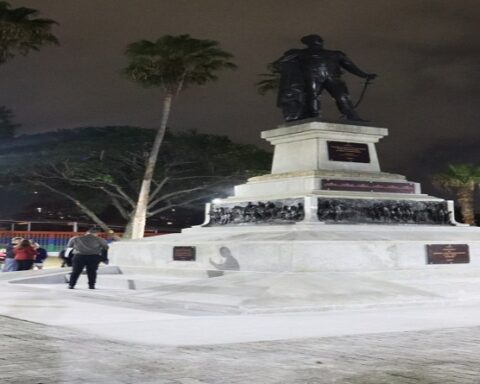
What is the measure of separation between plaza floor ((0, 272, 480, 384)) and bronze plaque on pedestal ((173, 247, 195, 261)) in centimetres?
A: 456

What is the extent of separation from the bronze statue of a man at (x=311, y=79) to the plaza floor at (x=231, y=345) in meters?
9.57

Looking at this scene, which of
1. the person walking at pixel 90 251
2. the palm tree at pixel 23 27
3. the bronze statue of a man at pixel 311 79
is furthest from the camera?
the palm tree at pixel 23 27

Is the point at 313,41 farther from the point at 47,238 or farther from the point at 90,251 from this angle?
the point at 47,238

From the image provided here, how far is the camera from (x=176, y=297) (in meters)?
12.7

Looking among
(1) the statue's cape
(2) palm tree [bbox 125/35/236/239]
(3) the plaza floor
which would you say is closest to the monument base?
(3) the plaza floor

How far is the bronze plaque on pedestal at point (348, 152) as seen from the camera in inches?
766

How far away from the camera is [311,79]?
20719 millimetres

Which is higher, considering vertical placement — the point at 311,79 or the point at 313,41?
the point at 313,41

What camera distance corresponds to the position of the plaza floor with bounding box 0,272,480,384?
6000mm

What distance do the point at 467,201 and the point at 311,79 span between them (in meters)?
22.0

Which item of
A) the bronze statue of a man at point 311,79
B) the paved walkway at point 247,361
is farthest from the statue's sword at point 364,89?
the paved walkway at point 247,361

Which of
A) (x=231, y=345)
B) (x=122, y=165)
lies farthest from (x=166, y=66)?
(x=231, y=345)

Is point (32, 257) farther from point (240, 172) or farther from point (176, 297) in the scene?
point (240, 172)

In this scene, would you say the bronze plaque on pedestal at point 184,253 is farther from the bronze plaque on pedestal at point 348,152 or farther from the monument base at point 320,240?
the bronze plaque on pedestal at point 348,152
